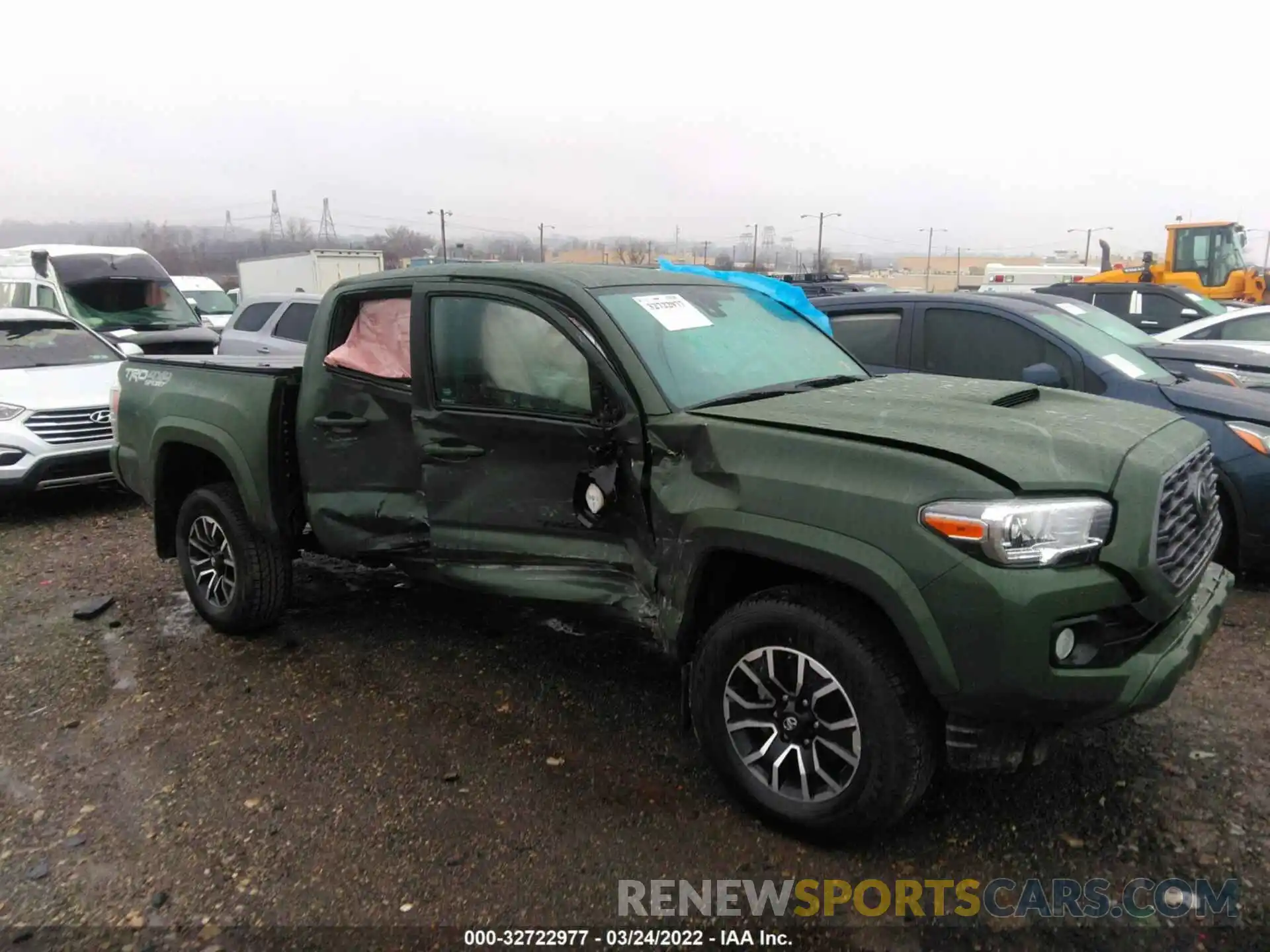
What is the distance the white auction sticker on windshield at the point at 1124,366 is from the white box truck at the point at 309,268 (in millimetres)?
16689

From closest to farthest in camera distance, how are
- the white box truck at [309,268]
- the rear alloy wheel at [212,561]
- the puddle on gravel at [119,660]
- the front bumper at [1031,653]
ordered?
1. the front bumper at [1031,653]
2. the puddle on gravel at [119,660]
3. the rear alloy wheel at [212,561]
4. the white box truck at [309,268]

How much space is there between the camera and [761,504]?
110 inches

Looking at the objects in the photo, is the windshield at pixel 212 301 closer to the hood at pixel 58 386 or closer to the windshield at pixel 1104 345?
the hood at pixel 58 386

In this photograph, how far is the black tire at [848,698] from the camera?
265cm

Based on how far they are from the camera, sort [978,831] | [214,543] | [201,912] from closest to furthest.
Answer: [201,912], [978,831], [214,543]

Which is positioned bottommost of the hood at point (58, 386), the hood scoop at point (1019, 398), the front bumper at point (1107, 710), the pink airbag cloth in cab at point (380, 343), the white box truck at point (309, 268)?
the front bumper at point (1107, 710)

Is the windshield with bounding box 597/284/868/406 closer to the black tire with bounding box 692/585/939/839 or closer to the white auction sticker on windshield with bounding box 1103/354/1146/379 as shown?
the black tire with bounding box 692/585/939/839

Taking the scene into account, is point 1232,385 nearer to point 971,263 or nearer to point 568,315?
point 568,315

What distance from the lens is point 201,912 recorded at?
271 cm

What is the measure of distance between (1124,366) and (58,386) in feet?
26.3

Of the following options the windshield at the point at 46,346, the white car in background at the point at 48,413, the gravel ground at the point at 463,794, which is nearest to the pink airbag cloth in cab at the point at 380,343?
the gravel ground at the point at 463,794

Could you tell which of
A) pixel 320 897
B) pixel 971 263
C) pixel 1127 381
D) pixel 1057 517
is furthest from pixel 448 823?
pixel 971 263

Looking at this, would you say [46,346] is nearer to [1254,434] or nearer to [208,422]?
[208,422]

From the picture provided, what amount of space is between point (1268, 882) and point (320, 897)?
9.31 feet
